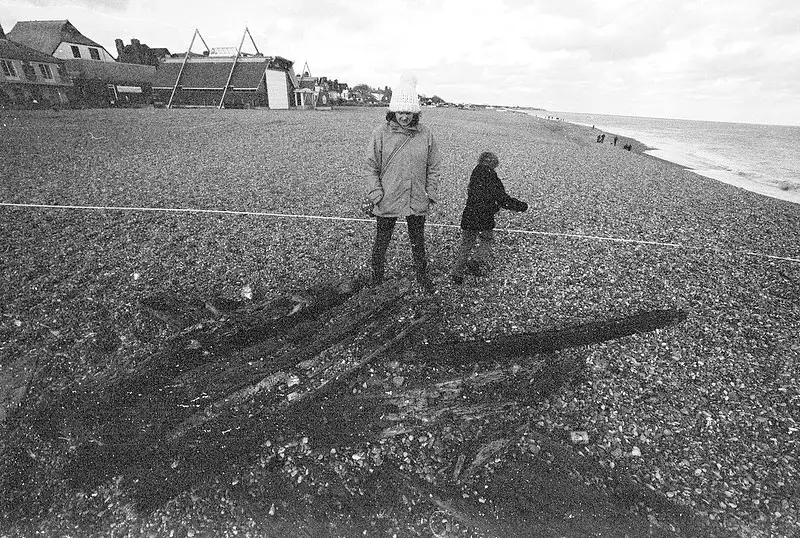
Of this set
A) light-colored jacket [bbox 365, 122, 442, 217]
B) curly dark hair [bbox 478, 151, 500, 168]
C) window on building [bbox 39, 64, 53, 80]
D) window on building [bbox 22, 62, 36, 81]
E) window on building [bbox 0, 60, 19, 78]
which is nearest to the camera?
light-colored jacket [bbox 365, 122, 442, 217]

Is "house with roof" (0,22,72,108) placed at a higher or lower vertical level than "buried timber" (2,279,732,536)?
higher

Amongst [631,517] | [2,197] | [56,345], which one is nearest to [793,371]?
[631,517]

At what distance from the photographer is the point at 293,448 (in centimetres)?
338

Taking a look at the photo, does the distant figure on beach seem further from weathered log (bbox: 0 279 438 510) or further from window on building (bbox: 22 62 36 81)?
window on building (bbox: 22 62 36 81)

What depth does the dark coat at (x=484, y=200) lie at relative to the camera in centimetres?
593

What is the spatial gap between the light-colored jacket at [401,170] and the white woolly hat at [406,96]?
0.22 meters

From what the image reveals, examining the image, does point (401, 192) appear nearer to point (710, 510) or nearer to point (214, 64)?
point (710, 510)

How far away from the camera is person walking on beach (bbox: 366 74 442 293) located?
4.70 metres

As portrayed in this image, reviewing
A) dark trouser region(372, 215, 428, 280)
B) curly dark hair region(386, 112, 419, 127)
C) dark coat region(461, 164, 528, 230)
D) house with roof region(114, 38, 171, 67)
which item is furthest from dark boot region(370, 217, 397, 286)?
house with roof region(114, 38, 171, 67)

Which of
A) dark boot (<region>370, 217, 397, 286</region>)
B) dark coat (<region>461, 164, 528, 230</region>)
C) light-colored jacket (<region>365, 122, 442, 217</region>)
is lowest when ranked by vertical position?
dark boot (<region>370, 217, 397, 286</region>)

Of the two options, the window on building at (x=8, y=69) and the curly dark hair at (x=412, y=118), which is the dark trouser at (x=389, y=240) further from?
the window on building at (x=8, y=69)

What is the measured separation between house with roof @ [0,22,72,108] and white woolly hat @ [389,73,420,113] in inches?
1707

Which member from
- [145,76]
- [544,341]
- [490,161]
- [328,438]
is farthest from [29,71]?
[544,341]

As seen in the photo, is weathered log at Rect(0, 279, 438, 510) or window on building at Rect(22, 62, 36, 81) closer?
weathered log at Rect(0, 279, 438, 510)
